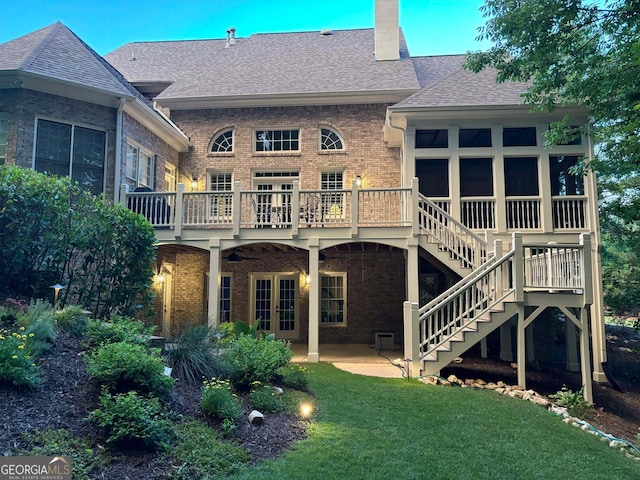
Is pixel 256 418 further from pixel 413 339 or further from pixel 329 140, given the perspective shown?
pixel 329 140

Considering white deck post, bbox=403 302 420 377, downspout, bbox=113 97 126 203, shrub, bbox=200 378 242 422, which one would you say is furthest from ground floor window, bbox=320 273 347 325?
shrub, bbox=200 378 242 422

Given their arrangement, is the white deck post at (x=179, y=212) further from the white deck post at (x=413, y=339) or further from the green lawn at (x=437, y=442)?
the white deck post at (x=413, y=339)

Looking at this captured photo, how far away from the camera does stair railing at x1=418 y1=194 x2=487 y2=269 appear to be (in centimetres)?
945

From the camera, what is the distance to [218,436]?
4359 millimetres

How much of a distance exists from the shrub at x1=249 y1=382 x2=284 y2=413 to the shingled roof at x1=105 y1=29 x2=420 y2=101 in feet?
31.8

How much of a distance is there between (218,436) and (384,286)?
9.50 meters

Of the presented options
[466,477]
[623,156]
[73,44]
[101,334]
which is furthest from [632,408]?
[73,44]

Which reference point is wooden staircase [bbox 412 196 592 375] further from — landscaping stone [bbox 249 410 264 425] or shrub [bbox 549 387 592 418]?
landscaping stone [bbox 249 410 264 425]

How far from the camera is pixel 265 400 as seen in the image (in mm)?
5426

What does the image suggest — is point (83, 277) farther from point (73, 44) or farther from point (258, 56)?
point (258, 56)

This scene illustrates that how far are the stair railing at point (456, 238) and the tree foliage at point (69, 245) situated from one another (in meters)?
5.86

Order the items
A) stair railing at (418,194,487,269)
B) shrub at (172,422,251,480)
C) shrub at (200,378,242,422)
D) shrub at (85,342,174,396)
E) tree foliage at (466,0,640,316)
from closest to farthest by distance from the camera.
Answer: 1. shrub at (172,422,251,480)
2. shrub at (85,342,174,396)
3. shrub at (200,378,242,422)
4. tree foliage at (466,0,640,316)
5. stair railing at (418,194,487,269)

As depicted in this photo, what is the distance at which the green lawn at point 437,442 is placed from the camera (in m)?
4.09

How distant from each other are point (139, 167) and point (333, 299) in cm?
680
